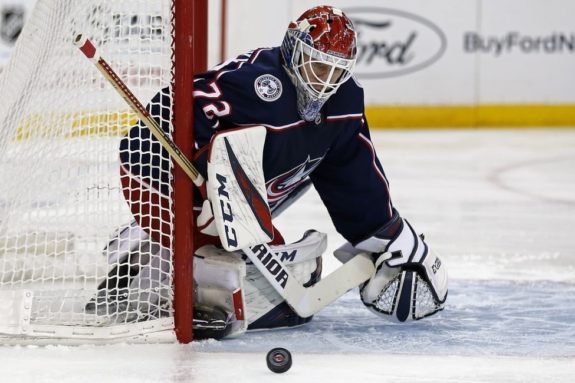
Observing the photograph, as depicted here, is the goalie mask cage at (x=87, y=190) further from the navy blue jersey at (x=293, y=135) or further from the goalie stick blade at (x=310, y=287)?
the goalie stick blade at (x=310, y=287)

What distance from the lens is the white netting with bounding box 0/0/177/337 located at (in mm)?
2496

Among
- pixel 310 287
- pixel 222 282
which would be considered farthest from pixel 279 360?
pixel 310 287

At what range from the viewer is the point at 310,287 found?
2643 mm

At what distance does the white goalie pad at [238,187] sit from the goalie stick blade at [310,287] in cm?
14

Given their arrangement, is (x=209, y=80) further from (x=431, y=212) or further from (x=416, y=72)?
(x=416, y=72)

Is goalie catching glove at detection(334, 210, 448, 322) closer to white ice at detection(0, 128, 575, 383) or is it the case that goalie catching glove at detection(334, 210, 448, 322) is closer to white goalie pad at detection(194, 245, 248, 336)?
white ice at detection(0, 128, 575, 383)

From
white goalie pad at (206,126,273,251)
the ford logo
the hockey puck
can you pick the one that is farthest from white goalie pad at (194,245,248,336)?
the ford logo

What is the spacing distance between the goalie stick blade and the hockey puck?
341mm

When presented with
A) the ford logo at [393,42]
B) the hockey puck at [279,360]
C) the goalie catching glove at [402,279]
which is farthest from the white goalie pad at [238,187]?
the ford logo at [393,42]

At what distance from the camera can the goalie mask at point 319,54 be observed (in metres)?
2.36

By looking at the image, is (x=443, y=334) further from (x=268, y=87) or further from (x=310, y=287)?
(x=268, y=87)

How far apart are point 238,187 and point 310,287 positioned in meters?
0.40

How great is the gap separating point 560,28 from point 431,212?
3.47m

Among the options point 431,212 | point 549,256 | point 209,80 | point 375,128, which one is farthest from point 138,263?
point 375,128
